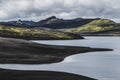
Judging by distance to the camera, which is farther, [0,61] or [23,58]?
[23,58]

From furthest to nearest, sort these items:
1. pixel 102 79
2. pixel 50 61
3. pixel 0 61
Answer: pixel 50 61
pixel 0 61
pixel 102 79

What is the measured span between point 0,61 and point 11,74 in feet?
81.4

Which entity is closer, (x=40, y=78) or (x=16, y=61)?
(x=40, y=78)

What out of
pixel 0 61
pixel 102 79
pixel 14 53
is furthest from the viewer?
pixel 14 53

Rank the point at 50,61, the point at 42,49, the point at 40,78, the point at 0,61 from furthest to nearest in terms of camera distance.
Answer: the point at 42,49 → the point at 50,61 → the point at 0,61 → the point at 40,78

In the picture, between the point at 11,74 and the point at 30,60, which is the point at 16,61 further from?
the point at 11,74

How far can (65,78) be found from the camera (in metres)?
67.2

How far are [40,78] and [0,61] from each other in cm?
2932

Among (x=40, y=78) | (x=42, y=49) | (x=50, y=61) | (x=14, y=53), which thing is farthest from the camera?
(x=42, y=49)

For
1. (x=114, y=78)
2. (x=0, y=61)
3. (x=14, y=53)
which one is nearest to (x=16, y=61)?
(x=0, y=61)

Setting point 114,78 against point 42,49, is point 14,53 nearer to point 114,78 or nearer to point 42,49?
point 42,49

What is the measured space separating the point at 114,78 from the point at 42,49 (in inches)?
2327

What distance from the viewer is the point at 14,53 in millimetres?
108625

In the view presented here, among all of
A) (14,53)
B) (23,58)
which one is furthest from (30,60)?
(14,53)
